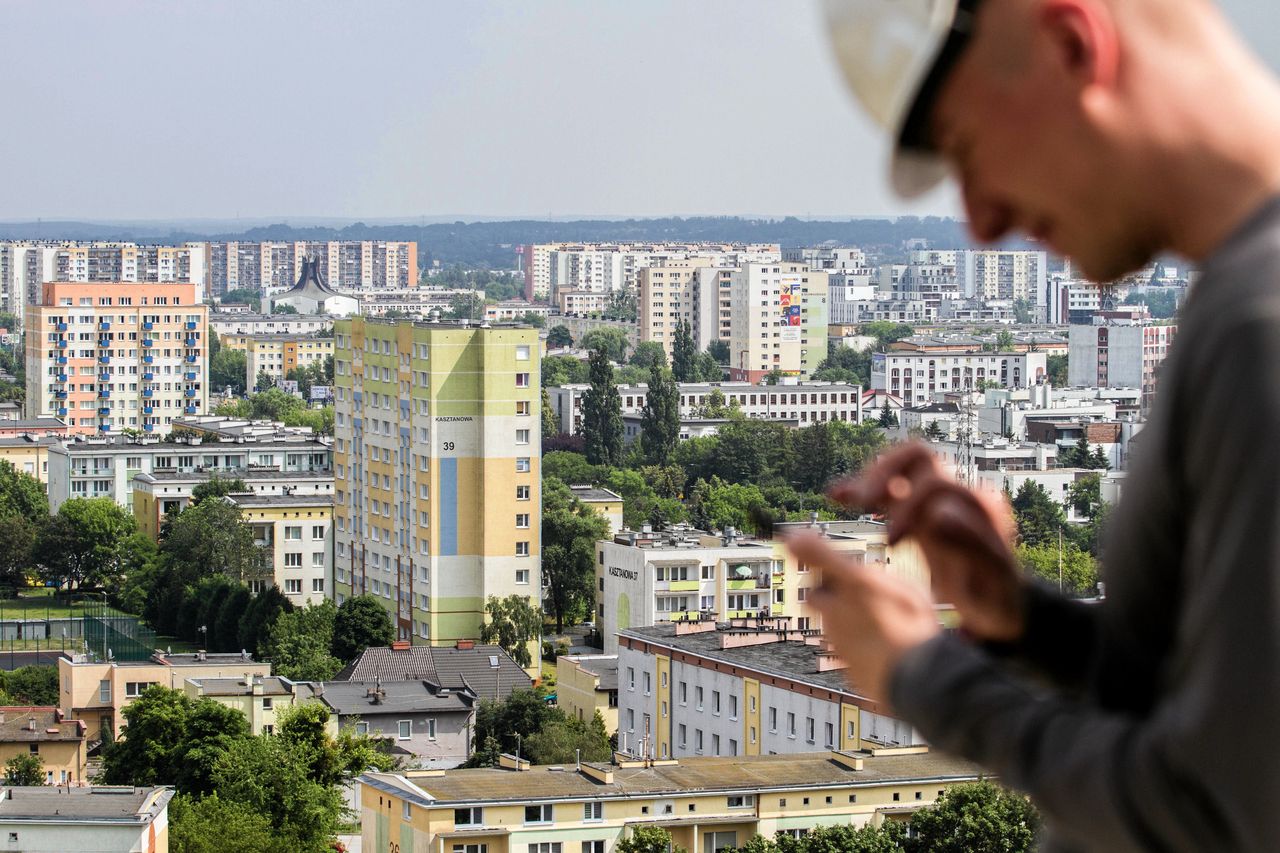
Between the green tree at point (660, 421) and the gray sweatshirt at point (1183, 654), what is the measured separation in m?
26.6

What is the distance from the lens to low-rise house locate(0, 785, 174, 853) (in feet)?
29.2

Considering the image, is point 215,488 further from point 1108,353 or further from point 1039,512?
point 1108,353

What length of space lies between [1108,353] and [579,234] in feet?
245

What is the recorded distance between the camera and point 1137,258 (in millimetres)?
577

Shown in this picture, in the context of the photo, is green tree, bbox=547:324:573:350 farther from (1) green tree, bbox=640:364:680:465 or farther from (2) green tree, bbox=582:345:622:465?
(1) green tree, bbox=640:364:680:465

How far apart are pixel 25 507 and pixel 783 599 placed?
34.5 feet

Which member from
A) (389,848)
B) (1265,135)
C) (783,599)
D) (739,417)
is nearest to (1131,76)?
(1265,135)

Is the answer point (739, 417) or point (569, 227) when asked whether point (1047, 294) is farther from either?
point (569, 227)

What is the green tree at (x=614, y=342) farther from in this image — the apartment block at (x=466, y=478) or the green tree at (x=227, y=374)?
the apartment block at (x=466, y=478)

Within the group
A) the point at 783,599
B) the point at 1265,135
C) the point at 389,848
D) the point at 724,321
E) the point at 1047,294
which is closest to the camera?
the point at 1265,135

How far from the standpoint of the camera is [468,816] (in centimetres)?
915

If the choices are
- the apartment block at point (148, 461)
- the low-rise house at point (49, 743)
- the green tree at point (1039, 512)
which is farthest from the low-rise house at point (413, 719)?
the apartment block at point (148, 461)

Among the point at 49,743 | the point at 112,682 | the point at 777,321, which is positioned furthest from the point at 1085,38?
the point at 777,321

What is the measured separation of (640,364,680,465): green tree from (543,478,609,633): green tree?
809 cm
